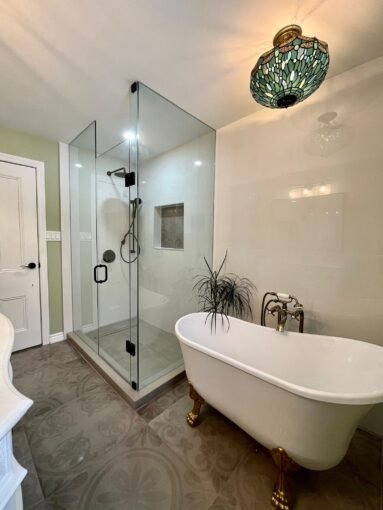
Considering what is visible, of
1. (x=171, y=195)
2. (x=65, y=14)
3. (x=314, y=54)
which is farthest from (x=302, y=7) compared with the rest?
(x=171, y=195)

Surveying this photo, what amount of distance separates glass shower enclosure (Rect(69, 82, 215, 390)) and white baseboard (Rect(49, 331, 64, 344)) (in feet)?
0.55

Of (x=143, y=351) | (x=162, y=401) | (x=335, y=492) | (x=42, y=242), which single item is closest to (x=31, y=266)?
(x=42, y=242)

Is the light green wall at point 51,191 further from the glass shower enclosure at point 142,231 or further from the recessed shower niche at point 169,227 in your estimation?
the recessed shower niche at point 169,227

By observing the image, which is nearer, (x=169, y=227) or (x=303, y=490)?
(x=303, y=490)

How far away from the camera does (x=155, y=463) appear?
1199 millimetres

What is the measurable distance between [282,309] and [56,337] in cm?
266

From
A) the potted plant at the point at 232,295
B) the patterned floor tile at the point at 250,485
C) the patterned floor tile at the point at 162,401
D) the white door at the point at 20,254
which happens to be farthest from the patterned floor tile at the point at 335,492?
the white door at the point at 20,254

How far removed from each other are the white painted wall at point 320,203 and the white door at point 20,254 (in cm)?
229

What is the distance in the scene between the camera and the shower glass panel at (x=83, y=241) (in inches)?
100

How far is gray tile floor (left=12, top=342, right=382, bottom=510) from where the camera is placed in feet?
3.41

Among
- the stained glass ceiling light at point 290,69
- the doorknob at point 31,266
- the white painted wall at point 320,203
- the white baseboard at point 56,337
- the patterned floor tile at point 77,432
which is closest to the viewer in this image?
the stained glass ceiling light at point 290,69

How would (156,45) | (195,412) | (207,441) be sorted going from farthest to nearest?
1. (195,412)
2. (207,441)
3. (156,45)

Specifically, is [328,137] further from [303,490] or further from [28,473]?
[28,473]

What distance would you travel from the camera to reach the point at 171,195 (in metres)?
2.29
